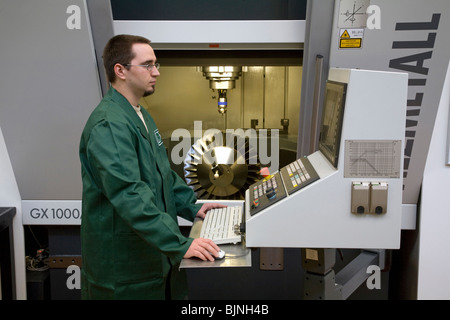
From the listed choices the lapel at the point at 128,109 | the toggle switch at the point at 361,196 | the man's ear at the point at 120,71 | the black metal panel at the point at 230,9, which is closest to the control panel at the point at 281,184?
the toggle switch at the point at 361,196

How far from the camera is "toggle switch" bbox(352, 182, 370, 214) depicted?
1.40m

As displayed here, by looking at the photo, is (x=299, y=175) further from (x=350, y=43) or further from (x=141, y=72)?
(x=350, y=43)

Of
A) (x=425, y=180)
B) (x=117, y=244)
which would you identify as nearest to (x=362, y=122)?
(x=117, y=244)

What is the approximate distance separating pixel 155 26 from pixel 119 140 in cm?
91

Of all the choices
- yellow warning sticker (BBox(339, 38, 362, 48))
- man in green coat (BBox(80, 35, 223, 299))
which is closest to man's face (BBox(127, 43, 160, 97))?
man in green coat (BBox(80, 35, 223, 299))

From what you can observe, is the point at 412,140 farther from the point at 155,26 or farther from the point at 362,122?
the point at 155,26

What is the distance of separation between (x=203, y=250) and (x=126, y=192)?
290 mm

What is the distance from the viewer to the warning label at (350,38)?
2.01 meters

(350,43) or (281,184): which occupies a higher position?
(350,43)

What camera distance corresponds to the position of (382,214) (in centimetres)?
144

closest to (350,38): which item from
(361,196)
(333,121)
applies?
(333,121)

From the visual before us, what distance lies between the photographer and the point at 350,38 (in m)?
2.03

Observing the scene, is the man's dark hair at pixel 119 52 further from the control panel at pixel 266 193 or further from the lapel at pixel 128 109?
the control panel at pixel 266 193
